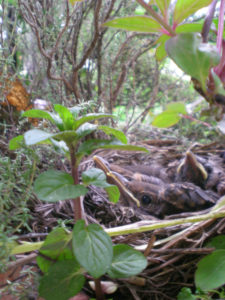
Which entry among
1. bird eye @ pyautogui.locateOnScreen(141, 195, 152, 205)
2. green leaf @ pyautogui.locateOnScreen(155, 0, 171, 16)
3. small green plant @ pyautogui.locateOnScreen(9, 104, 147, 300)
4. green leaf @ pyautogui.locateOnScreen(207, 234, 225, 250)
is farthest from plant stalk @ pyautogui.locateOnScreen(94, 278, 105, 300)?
green leaf @ pyautogui.locateOnScreen(155, 0, 171, 16)

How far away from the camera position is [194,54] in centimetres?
47

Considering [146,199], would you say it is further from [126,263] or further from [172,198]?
[126,263]

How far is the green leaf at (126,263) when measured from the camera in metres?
0.46

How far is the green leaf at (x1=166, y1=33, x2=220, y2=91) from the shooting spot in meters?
0.46

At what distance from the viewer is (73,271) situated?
46 cm

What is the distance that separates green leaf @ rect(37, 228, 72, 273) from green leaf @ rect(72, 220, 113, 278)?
0.18ft

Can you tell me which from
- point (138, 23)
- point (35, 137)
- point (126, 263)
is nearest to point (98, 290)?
point (126, 263)

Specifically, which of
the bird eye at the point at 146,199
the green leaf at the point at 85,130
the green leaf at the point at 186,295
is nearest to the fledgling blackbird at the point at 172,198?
the bird eye at the point at 146,199

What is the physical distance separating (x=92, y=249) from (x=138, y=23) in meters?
0.47

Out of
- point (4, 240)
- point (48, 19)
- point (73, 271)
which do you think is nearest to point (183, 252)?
point (73, 271)

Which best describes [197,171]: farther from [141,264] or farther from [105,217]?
[141,264]

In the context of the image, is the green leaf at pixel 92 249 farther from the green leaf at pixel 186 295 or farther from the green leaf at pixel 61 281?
the green leaf at pixel 186 295

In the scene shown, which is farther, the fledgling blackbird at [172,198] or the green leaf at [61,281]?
the fledgling blackbird at [172,198]

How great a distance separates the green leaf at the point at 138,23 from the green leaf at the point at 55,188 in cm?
37
